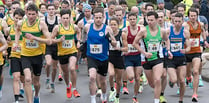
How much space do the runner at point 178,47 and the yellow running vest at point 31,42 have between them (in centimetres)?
282

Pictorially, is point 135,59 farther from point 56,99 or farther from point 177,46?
point 56,99

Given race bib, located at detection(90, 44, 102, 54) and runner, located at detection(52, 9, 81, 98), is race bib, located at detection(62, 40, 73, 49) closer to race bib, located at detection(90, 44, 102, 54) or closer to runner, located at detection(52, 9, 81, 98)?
runner, located at detection(52, 9, 81, 98)

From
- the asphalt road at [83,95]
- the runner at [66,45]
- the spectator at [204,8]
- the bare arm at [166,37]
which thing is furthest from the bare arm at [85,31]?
the spectator at [204,8]

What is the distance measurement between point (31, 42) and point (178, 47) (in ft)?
10.4

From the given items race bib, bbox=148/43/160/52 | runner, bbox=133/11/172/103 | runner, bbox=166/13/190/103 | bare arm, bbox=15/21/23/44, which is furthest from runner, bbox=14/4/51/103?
runner, bbox=166/13/190/103

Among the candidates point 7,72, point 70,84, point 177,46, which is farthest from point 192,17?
point 7,72

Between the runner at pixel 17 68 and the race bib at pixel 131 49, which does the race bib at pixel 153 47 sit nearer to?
the race bib at pixel 131 49

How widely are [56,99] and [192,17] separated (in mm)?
3555

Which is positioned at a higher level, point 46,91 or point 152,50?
point 152,50

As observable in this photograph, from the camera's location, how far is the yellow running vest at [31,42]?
1081cm

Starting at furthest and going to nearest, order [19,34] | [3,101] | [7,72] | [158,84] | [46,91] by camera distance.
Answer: [7,72] → [46,91] → [3,101] → [19,34] → [158,84]

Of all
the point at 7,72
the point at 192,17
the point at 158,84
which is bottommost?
the point at 7,72

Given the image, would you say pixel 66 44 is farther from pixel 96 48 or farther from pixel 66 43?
pixel 96 48

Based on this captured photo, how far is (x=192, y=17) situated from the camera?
496 inches
